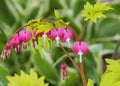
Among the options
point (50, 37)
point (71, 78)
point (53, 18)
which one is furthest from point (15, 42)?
point (53, 18)

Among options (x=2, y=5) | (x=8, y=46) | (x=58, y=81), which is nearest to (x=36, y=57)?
(x=58, y=81)

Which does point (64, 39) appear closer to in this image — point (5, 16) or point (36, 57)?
point (36, 57)

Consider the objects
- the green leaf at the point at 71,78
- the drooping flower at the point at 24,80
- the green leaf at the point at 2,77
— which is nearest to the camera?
the drooping flower at the point at 24,80

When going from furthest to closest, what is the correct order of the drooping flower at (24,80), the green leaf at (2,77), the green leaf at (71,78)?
the green leaf at (71,78) → the green leaf at (2,77) → the drooping flower at (24,80)

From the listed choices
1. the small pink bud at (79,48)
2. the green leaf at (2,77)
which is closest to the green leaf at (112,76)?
the small pink bud at (79,48)

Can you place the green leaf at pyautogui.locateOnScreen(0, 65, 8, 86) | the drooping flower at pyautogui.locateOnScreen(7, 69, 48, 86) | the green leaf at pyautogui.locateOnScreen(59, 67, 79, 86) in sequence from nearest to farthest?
the drooping flower at pyautogui.locateOnScreen(7, 69, 48, 86) < the green leaf at pyautogui.locateOnScreen(0, 65, 8, 86) < the green leaf at pyautogui.locateOnScreen(59, 67, 79, 86)

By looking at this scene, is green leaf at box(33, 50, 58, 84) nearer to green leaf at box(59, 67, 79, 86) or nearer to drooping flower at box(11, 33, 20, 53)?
green leaf at box(59, 67, 79, 86)

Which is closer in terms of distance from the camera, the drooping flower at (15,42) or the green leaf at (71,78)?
the drooping flower at (15,42)

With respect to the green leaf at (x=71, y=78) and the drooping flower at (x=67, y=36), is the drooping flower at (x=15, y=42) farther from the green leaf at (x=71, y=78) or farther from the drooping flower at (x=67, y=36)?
the green leaf at (x=71, y=78)

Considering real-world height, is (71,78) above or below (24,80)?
below

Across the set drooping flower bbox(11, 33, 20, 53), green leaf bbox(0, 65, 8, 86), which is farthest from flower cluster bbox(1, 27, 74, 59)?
green leaf bbox(0, 65, 8, 86)

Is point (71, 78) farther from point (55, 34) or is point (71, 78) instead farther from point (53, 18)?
point (55, 34)
